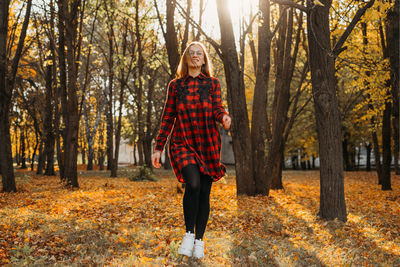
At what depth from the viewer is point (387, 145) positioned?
12312 millimetres

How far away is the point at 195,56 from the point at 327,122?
3.19 meters

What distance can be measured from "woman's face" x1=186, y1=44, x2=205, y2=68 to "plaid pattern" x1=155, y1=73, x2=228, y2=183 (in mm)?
179

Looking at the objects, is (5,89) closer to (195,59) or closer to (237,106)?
(237,106)

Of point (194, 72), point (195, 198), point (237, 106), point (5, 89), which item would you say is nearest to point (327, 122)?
point (237, 106)

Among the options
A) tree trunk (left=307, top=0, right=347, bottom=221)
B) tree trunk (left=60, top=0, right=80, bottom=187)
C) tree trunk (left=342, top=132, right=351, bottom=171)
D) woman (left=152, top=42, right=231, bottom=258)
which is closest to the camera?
woman (left=152, top=42, right=231, bottom=258)

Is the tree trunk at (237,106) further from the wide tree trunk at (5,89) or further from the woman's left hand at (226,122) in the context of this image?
the wide tree trunk at (5,89)

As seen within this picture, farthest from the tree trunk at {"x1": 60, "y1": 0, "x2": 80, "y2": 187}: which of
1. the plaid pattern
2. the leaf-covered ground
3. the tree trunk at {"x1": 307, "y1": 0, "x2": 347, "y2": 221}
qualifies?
the plaid pattern

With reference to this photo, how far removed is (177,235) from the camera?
15.2 ft

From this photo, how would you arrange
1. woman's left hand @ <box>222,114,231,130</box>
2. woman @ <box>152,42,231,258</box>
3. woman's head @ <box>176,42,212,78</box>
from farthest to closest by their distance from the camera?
1. woman's head @ <box>176,42,212,78</box>
2. woman @ <box>152,42,231,258</box>
3. woman's left hand @ <box>222,114,231,130</box>

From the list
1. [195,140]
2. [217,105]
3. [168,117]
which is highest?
[217,105]

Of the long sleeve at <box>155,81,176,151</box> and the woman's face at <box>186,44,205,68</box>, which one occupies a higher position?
the woman's face at <box>186,44,205,68</box>

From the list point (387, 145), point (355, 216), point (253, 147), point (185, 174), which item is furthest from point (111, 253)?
point (387, 145)

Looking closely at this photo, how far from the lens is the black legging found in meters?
3.39

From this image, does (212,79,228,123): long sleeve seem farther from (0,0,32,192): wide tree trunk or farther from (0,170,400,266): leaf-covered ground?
(0,0,32,192): wide tree trunk
